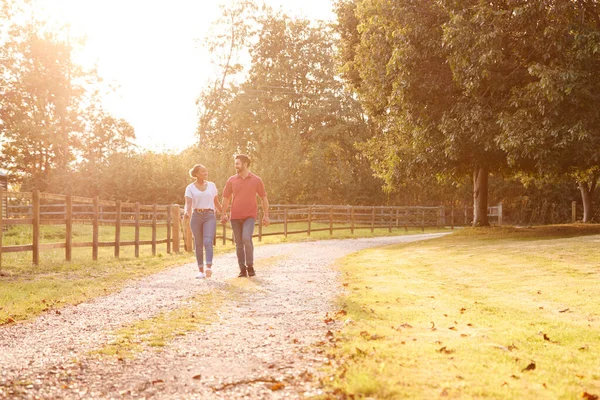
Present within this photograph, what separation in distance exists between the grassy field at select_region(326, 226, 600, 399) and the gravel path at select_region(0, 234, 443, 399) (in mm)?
323

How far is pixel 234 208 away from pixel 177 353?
5280 millimetres

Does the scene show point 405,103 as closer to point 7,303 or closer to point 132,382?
point 7,303

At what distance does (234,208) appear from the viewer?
10.1 m

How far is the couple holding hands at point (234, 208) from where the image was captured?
9.97 m

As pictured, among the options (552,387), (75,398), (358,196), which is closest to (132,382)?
(75,398)

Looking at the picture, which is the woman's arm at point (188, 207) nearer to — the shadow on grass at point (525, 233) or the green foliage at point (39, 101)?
the shadow on grass at point (525, 233)

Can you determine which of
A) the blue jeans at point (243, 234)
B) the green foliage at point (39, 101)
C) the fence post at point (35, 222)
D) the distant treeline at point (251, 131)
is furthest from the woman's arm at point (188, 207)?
the green foliage at point (39, 101)

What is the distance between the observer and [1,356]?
15.7ft

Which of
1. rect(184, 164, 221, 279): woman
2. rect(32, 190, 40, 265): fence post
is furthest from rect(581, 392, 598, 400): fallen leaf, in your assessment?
rect(32, 190, 40, 265): fence post

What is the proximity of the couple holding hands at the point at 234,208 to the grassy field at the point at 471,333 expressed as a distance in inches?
69.5

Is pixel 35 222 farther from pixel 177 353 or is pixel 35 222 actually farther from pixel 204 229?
pixel 177 353

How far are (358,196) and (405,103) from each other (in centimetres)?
2486

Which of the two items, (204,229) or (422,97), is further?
(422,97)

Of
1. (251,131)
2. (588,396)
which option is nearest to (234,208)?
(588,396)
